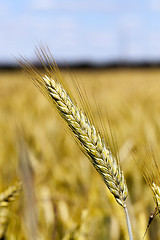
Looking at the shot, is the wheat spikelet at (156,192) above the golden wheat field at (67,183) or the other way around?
the other way around

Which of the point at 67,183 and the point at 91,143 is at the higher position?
the point at 67,183

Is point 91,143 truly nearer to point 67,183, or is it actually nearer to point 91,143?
point 91,143

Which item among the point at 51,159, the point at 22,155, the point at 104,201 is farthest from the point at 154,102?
the point at 22,155

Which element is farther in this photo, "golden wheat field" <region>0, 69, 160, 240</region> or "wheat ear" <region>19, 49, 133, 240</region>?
"golden wheat field" <region>0, 69, 160, 240</region>

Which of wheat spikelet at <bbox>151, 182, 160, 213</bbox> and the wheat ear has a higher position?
the wheat ear

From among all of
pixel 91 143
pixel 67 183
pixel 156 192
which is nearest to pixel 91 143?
pixel 91 143

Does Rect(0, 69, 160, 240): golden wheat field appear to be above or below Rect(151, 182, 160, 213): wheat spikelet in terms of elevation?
above

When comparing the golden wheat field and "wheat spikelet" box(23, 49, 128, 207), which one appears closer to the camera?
"wheat spikelet" box(23, 49, 128, 207)

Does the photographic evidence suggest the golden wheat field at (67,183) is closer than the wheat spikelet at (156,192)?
No

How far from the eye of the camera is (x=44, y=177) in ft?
6.39

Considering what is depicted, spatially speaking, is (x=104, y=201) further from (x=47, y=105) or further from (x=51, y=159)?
(x=47, y=105)

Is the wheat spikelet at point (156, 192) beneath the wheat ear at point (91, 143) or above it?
beneath

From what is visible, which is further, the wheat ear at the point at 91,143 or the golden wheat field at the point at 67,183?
the golden wheat field at the point at 67,183

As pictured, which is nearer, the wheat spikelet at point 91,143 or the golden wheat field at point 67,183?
the wheat spikelet at point 91,143
